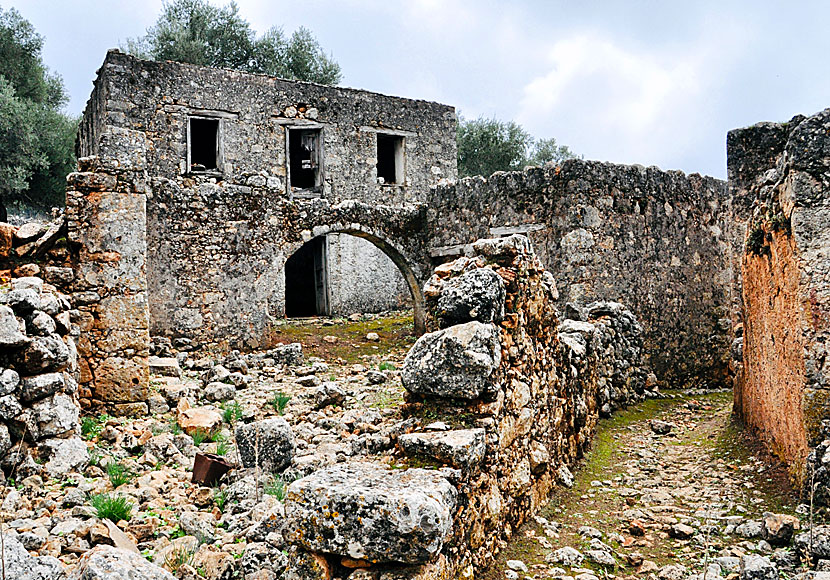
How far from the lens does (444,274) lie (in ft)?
16.1

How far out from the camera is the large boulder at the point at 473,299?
416 centimetres

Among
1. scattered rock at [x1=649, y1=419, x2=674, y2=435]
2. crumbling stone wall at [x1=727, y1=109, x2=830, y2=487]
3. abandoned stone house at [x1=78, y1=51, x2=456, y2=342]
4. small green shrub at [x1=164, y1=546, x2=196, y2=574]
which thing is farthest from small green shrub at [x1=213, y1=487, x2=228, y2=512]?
abandoned stone house at [x1=78, y1=51, x2=456, y2=342]

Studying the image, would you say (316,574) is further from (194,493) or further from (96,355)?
(96,355)

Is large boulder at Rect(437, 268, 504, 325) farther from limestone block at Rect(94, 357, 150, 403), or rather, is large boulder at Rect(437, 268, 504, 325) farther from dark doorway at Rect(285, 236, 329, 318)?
dark doorway at Rect(285, 236, 329, 318)

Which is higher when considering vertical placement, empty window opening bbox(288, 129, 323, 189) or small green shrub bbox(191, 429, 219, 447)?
empty window opening bbox(288, 129, 323, 189)

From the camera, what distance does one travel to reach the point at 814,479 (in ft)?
13.6

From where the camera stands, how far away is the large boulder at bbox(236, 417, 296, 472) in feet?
17.4

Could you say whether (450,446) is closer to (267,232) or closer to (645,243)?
(645,243)

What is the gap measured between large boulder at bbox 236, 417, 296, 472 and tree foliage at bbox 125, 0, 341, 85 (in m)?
21.5

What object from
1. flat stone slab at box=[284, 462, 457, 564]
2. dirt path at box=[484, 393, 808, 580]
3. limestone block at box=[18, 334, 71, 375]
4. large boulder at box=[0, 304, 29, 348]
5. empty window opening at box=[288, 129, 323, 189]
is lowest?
dirt path at box=[484, 393, 808, 580]

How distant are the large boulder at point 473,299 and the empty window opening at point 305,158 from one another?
13.6m

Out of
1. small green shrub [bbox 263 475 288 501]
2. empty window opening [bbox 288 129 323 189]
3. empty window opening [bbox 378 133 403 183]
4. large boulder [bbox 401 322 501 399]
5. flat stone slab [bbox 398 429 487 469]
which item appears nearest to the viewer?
flat stone slab [bbox 398 429 487 469]

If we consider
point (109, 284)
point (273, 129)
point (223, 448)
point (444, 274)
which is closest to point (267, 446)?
point (223, 448)

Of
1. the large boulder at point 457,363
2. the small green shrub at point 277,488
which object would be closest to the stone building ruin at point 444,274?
the large boulder at point 457,363
